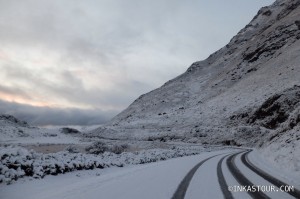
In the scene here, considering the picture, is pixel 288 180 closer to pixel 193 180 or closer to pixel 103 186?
pixel 193 180

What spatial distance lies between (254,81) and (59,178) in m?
102

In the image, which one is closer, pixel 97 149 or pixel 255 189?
pixel 255 189

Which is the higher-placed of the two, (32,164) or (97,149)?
(97,149)

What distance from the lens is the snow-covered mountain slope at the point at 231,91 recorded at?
262 ft

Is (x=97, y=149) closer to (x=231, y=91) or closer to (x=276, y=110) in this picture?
(x=276, y=110)

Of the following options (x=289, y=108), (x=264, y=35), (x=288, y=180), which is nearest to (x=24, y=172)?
(x=288, y=180)

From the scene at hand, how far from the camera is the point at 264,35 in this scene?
14962cm

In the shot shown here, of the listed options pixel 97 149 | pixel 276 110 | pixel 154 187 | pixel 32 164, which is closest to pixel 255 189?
pixel 154 187

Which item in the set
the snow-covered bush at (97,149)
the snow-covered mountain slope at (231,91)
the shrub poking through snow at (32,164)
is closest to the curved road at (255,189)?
the shrub poking through snow at (32,164)

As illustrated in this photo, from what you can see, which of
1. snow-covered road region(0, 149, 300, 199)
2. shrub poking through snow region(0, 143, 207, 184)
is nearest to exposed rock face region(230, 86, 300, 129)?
shrub poking through snow region(0, 143, 207, 184)

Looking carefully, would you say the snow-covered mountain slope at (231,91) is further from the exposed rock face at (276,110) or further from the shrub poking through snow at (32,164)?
the shrub poking through snow at (32,164)

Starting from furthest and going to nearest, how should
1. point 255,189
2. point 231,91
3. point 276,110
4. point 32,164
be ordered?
point 231,91
point 276,110
point 32,164
point 255,189

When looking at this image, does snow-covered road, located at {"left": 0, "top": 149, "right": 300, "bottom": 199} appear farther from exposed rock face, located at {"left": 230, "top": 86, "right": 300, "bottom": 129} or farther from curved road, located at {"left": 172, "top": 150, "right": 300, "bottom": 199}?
exposed rock face, located at {"left": 230, "top": 86, "right": 300, "bottom": 129}

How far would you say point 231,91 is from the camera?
116 metres
